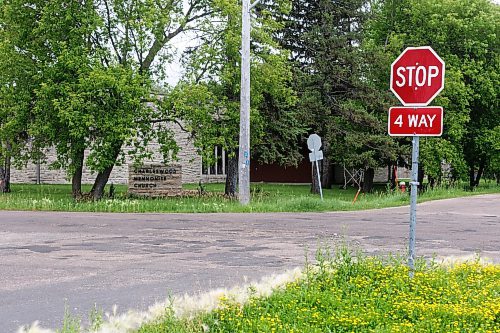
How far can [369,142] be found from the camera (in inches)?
1300

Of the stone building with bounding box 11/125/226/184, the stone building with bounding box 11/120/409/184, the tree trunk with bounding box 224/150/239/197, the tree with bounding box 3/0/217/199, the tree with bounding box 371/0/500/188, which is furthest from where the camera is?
the stone building with bounding box 11/120/409/184

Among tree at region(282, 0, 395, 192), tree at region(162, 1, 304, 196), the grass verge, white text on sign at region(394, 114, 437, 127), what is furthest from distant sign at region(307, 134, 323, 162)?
white text on sign at region(394, 114, 437, 127)

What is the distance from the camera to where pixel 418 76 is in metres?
7.71

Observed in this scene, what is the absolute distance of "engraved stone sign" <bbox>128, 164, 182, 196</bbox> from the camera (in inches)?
1061

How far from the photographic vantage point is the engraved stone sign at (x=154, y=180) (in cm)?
2695

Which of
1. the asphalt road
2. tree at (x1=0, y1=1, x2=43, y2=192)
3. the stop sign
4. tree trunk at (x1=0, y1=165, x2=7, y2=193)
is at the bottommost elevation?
the asphalt road

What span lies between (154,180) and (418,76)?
2053cm

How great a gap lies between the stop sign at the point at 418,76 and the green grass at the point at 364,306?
2.23 meters

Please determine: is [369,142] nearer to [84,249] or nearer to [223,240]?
[223,240]

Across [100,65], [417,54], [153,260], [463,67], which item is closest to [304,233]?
[153,260]

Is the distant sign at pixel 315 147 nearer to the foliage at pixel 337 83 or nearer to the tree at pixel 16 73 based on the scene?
the foliage at pixel 337 83

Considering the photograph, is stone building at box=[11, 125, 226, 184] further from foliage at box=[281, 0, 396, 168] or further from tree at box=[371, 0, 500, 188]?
tree at box=[371, 0, 500, 188]

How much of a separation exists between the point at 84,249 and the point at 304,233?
522cm

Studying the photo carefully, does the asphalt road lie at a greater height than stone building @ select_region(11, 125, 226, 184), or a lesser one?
lesser
